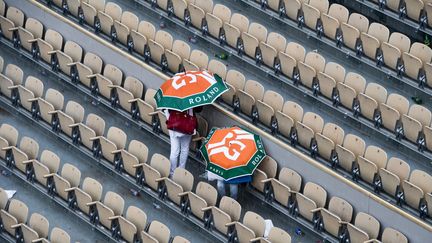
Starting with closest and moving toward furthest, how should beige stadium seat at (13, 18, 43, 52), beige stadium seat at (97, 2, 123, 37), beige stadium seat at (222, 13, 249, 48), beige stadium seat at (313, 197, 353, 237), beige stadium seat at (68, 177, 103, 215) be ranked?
beige stadium seat at (313, 197, 353, 237)
beige stadium seat at (68, 177, 103, 215)
beige stadium seat at (222, 13, 249, 48)
beige stadium seat at (13, 18, 43, 52)
beige stadium seat at (97, 2, 123, 37)

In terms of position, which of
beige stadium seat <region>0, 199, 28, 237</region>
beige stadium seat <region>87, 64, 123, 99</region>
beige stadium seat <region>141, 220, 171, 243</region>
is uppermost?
beige stadium seat <region>87, 64, 123, 99</region>

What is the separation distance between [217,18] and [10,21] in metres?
3.60

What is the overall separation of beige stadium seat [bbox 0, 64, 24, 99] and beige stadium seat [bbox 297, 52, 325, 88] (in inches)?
182

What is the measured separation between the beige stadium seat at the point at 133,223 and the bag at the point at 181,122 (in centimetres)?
142

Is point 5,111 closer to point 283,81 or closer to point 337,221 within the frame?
point 283,81

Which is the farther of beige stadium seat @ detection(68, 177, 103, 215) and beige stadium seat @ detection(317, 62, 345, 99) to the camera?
beige stadium seat @ detection(317, 62, 345, 99)

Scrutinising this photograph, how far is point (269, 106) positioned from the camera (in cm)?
2012

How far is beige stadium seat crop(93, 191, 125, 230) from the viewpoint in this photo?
62.3ft

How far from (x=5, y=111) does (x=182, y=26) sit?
3.41 metres

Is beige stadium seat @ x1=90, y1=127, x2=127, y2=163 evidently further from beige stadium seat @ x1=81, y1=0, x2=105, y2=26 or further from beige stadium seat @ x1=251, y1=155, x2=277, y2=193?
beige stadium seat @ x1=81, y1=0, x2=105, y2=26

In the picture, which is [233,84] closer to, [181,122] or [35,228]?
[181,122]

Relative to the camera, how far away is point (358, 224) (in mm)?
18578

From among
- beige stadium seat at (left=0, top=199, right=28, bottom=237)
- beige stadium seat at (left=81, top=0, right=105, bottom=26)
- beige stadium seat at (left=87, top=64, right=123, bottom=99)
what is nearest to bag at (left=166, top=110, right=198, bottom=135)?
beige stadium seat at (left=87, top=64, right=123, bottom=99)

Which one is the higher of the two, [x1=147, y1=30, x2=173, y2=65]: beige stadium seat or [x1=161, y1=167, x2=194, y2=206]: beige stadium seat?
[x1=147, y1=30, x2=173, y2=65]: beige stadium seat
